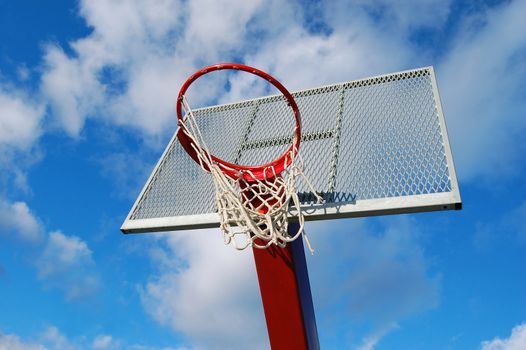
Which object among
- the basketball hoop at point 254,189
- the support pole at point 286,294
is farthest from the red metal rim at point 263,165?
the support pole at point 286,294

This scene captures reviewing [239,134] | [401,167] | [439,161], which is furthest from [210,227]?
[439,161]

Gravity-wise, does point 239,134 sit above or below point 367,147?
above

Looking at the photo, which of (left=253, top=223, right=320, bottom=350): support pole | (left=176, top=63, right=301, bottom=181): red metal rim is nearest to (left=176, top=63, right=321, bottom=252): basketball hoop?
(left=176, top=63, right=301, bottom=181): red metal rim

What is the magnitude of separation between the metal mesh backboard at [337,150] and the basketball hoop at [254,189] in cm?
21

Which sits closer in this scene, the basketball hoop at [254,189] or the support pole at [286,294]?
the basketball hoop at [254,189]

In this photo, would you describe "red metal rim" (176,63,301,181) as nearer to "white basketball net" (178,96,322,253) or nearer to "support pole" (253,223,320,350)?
"white basketball net" (178,96,322,253)

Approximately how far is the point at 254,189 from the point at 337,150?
0.92 metres

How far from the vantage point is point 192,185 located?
4648 mm

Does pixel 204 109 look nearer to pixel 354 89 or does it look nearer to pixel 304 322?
pixel 354 89

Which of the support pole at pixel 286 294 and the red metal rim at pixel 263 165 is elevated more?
the red metal rim at pixel 263 165

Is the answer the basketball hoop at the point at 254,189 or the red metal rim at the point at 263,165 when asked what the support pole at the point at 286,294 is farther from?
the red metal rim at the point at 263,165

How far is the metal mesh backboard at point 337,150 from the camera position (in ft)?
12.3

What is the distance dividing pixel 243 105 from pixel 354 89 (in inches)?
50.6

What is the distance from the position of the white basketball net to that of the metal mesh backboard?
0.19 metres
